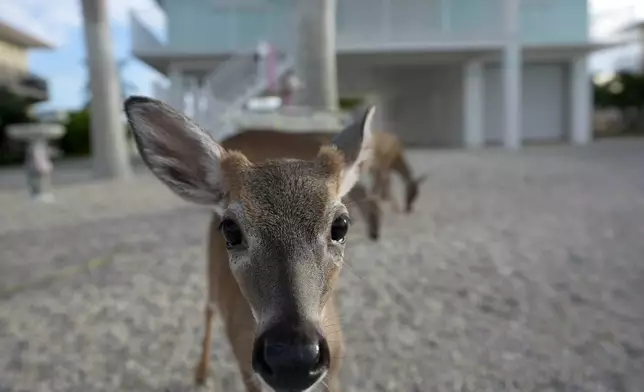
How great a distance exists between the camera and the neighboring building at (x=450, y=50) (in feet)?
79.4

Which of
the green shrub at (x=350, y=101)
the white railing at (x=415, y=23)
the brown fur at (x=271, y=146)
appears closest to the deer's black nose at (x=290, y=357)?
the brown fur at (x=271, y=146)

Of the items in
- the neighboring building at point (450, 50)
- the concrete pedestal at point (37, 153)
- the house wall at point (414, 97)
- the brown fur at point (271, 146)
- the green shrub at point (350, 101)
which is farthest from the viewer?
the green shrub at point (350, 101)

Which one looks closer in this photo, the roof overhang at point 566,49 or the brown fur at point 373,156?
the brown fur at point 373,156

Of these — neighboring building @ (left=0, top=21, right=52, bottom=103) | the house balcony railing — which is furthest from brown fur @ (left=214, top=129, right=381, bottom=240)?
neighboring building @ (left=0, top=21, right=52, bottom=103)

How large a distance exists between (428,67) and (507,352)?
27.8 m

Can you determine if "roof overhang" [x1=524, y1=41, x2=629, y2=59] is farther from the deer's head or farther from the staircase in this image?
the deer's head

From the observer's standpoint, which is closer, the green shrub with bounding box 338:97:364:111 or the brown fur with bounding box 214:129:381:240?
the brown fur with bounding box 214:129:381:240

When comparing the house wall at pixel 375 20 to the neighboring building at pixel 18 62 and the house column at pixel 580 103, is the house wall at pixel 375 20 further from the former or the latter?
the neighboring building at pixel 18 62

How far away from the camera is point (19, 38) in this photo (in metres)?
43.5

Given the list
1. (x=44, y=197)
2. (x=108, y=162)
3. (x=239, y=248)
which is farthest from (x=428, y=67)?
(x=239, y=248)

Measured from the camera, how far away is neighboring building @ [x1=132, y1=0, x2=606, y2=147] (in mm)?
24203

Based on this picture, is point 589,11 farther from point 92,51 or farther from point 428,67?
point 92,51

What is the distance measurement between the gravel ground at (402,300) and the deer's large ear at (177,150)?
0.73 metres

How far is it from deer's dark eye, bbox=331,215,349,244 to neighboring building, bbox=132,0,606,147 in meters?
20.5
